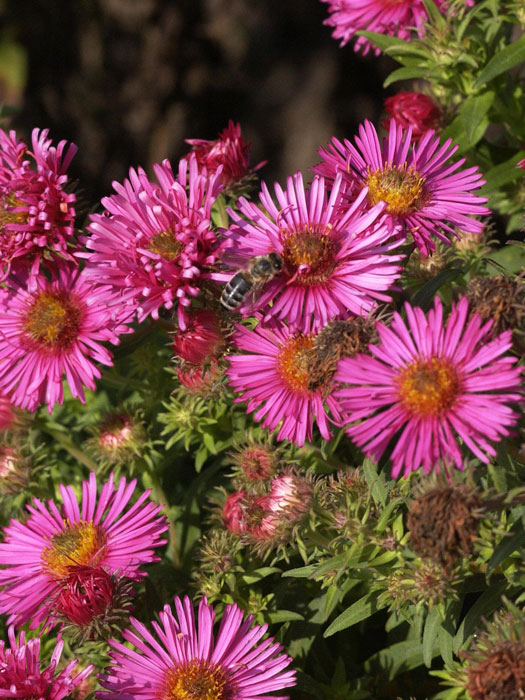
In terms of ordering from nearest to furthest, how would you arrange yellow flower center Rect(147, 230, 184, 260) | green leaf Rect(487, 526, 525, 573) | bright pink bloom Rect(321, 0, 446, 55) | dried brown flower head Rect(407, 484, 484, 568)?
dried brown flower head Rect(407, 484, 484, 568) → green leaf Rect(487, 526, 525, 573) → yellow flower center Rect(147, 230, 184, 260) → bright pink bloom Rect(321, 0, 446, 55)

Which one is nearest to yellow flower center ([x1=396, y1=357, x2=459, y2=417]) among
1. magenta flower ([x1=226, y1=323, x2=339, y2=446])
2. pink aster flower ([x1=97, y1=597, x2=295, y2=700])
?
magenta flower ([x1=226, y1=323, x2=339, y2=446])

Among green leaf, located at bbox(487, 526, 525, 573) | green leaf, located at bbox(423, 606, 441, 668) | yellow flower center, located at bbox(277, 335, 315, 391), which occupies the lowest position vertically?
green leaf, located at bbox(423, 606, 441, 668)

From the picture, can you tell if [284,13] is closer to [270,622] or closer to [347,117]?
[347,117]

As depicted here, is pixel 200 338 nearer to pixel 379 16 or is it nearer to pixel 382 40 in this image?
pixel 382 40

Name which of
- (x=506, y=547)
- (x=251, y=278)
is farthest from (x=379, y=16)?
(x=506, y=547)

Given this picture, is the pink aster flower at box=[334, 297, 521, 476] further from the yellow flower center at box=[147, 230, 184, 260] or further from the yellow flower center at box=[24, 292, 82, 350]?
the yellow flower center at box=[24, 292, 82, 350]

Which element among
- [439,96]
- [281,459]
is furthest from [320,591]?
[439,96]

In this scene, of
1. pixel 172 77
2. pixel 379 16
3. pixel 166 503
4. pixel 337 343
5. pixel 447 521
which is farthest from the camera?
pixel 172 77

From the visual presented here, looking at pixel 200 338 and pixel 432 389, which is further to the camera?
pixel 200 338
